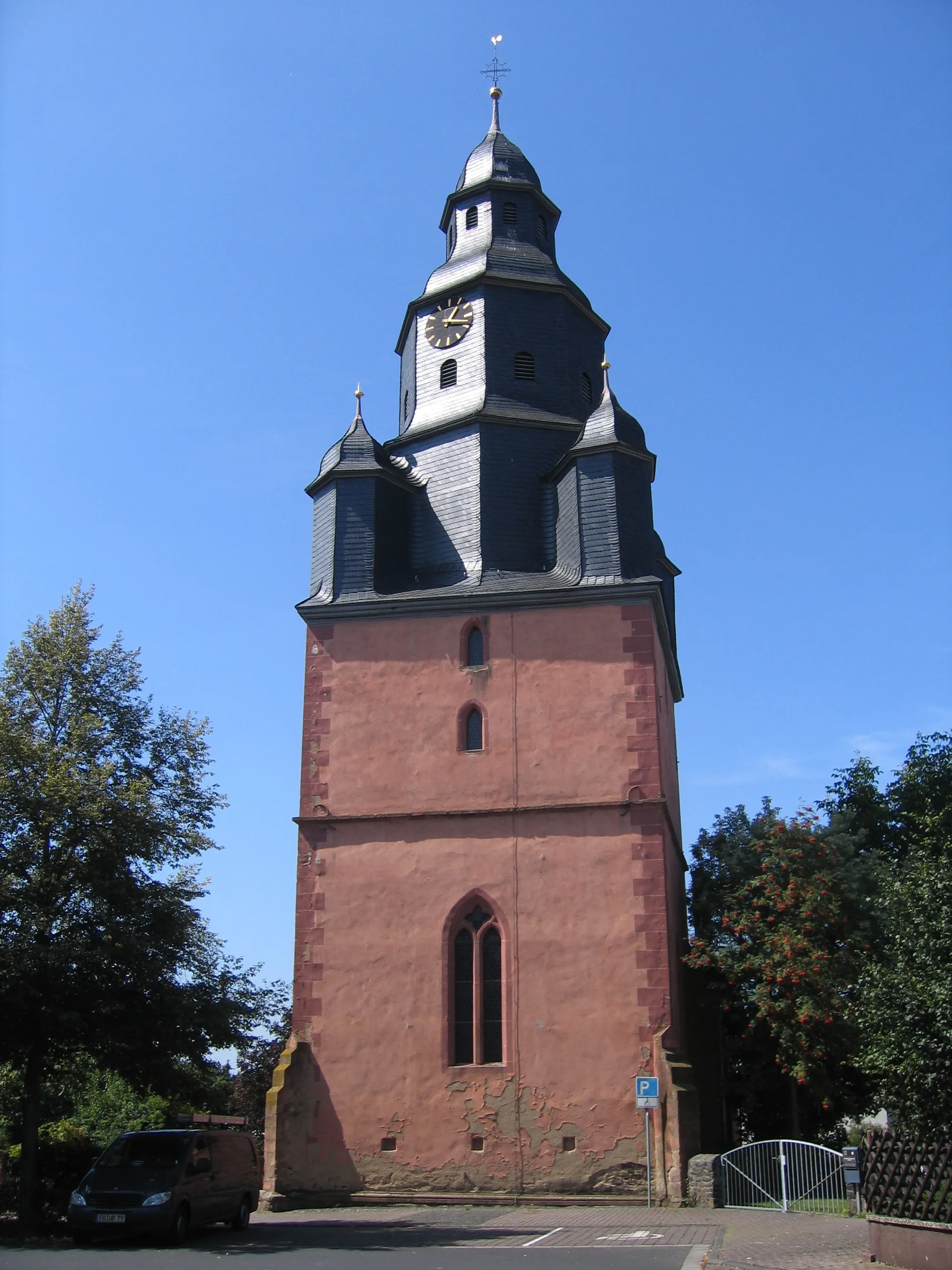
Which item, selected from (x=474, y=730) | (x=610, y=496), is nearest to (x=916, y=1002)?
(x=474, y=730)

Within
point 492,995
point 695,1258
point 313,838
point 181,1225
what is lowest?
point 695,1258

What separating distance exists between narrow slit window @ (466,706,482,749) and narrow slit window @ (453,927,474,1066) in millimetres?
2959

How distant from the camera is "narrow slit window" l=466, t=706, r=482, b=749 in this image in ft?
70.6

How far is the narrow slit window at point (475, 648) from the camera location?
72.3 feet

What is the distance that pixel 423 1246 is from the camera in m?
14.4

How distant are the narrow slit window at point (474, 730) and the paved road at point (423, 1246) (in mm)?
6990

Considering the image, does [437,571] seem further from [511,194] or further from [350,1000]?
[511,194]

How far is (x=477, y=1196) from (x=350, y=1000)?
3.42 meters

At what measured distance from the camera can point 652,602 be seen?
21.9 meters

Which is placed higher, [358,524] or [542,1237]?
[358,524]

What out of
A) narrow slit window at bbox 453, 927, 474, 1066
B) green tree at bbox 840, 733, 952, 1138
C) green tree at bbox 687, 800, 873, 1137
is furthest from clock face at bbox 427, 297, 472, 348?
green tree at bbox 840, 733, 952, 1138

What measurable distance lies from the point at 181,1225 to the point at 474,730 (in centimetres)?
931

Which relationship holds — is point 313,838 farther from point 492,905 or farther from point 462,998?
point 462,998

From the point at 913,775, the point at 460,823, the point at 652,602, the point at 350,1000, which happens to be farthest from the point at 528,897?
the point at 913,775
